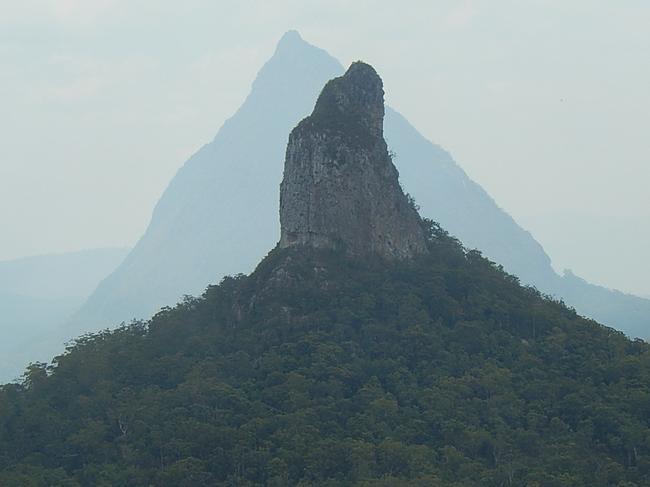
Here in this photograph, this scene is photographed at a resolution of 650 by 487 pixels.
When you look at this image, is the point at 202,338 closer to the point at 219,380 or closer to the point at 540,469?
the point at 219,380

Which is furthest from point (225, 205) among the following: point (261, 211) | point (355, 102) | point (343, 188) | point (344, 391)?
point (344, 391)

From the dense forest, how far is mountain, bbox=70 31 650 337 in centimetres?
7090

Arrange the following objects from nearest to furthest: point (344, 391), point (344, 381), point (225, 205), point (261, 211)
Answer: point (344, 391)
point (344, 381)
point (261, 211)
point (225, 205)

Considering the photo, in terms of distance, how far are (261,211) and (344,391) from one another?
85.6 m

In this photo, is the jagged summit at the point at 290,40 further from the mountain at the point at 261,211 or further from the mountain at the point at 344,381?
the mountain at the point at 344,381

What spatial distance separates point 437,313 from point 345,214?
16.5 feet

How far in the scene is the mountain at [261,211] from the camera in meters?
118

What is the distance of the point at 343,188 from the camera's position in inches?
1636

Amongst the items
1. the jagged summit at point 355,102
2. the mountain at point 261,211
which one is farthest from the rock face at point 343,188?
the mountain at point 261,211

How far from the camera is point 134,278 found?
12531 centimetres

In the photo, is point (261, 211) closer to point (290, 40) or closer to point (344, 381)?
point (290, 40)

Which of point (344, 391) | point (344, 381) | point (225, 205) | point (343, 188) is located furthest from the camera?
point (225, 205)

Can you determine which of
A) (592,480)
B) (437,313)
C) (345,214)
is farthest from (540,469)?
(345,214)

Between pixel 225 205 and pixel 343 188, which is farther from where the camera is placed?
pixel 225 205
